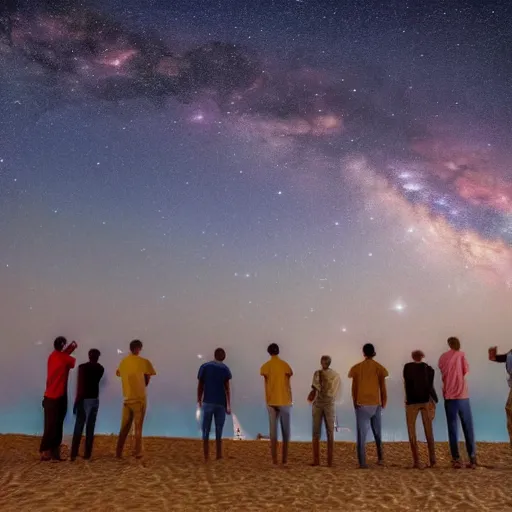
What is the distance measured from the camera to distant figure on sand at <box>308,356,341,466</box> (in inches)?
455

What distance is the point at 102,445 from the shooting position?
46.4 feet

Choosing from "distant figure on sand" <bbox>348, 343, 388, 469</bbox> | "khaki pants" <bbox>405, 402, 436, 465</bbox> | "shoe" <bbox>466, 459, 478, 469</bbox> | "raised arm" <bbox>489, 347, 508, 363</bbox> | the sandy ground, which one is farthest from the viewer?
"raised arm" <bbox>489, 347, 508, 363</bbox>

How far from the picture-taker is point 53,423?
457 inches

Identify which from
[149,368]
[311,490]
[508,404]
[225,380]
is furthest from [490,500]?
[149,368]

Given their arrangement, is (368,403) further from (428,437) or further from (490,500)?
(490,500)

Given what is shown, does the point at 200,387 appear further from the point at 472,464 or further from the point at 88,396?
the point at 472,464

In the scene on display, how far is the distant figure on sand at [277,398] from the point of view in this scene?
11680 millimetres

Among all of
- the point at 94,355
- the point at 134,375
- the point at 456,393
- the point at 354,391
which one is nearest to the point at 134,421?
the point at 134,375

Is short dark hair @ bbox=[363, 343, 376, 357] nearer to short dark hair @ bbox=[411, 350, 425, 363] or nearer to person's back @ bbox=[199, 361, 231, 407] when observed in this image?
short dark hair @ bbox=[411, 350, 425, 363]

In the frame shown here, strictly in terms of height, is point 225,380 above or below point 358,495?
above

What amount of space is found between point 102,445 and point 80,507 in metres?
6.86

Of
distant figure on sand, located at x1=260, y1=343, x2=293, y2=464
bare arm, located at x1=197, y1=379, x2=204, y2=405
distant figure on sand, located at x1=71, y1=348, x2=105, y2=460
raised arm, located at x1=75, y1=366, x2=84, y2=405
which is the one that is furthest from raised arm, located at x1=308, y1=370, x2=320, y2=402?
raised arm, located at x1=75, y1=366, x2=84, y2=405

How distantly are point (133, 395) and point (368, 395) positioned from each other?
4.59 meters

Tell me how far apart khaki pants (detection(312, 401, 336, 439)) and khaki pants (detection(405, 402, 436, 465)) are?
1.48 m
